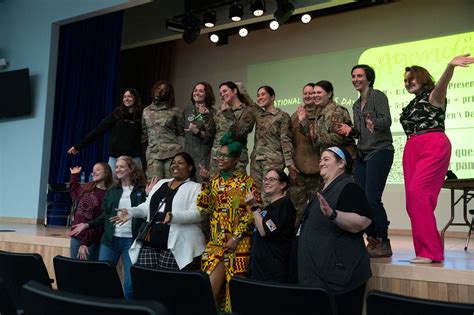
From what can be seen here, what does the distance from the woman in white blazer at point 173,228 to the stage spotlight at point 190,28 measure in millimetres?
4613

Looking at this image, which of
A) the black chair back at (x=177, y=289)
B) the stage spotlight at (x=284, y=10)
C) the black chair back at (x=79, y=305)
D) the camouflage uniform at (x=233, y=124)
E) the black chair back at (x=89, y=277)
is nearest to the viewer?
the black chair back at (x=79, y=305)

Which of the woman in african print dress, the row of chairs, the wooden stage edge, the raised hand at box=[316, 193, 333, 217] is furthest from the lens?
the woman in african print dress

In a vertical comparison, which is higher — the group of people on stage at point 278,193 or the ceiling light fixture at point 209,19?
the ceiling light fixture at point 209,19

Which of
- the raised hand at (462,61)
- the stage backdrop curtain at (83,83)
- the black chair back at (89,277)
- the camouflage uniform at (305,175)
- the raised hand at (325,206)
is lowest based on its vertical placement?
the black chair back at (89,277)

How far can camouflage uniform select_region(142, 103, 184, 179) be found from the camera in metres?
4.46

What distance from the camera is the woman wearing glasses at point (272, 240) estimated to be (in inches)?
123

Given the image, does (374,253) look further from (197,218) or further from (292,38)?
(292,38)

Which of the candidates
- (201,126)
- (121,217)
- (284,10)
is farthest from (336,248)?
(284,10)

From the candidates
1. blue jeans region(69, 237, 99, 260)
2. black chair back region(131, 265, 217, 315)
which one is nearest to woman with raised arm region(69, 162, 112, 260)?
blue jeans region(69, 237, 99, 260)

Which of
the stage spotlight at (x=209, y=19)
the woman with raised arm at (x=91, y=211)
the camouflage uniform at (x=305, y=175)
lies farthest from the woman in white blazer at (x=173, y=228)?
the stage spotlight at (x=209, y=19)

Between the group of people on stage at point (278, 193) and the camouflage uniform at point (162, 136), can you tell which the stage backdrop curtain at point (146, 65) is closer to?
the camouflage uniform at point (162, 136)

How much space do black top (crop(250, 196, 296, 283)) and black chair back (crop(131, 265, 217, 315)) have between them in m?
1.01

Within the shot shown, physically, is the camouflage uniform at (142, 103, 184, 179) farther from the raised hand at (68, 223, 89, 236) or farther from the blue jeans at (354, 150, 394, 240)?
the blue jeans at (354, 150, 394, 240)

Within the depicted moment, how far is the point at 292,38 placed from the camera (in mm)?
8914
